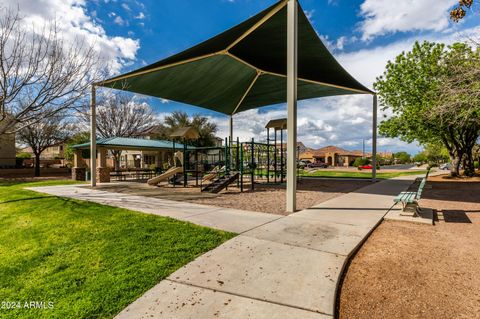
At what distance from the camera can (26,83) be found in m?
9.08

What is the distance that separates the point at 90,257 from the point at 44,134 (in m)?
28.3

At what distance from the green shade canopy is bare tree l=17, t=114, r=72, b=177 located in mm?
17013

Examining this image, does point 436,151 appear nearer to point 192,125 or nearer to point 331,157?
point 331,157

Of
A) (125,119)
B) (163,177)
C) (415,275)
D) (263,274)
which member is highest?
(125,119)

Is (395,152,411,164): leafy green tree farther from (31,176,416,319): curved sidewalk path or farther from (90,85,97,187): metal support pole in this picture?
(31,176,416,319): curved sidewalk path

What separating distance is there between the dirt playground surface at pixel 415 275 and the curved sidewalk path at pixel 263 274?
29 cm

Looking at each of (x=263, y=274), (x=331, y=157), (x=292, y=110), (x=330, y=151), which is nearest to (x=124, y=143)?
(x=292, y=110)

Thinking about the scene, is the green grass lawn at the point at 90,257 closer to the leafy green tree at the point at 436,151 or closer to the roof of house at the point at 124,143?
the roof of house at the point at 124,143

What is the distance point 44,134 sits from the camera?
2614 cm

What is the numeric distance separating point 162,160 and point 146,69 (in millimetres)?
16471

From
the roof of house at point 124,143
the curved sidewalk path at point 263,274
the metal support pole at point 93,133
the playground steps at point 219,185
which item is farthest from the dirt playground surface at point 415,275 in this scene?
the roof of house at point 124,143

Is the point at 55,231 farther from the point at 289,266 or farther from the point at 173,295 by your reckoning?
the point at 289,266

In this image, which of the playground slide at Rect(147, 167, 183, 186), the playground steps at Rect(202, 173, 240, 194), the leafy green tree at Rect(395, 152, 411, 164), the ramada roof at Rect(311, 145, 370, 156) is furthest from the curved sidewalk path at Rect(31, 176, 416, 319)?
the leafy green tree at Rect(395, 152, 411, 164)

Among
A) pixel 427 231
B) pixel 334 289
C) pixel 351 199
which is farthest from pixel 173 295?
pixel 351 199
